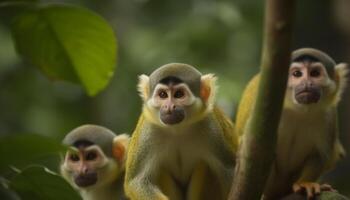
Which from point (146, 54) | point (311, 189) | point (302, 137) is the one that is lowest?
point (311, 189)

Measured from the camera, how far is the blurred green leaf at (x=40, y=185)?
1812 millimetres

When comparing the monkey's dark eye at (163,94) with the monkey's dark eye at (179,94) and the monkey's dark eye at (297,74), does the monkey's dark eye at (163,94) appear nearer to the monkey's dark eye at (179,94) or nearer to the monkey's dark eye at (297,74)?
the monkey's dark eye at (179,94)

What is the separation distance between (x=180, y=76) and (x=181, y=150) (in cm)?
52

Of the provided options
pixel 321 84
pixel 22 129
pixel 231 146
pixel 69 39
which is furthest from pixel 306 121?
pixel 22 129

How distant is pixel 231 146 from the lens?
4.94 meters

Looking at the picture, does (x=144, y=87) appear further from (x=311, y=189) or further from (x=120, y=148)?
(x=311, y=189)

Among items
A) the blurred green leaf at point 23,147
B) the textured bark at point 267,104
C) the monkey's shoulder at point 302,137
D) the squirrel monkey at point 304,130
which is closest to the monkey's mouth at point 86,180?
the squirrel monkey at point 304,130

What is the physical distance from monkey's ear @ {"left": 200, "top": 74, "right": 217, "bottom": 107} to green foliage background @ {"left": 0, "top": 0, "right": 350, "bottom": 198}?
4.49m

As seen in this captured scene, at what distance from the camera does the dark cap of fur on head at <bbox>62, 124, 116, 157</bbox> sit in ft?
18.7

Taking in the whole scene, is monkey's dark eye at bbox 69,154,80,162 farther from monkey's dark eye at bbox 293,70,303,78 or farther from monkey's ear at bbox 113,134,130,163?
monkey's dark eye at bbox 293,70,303,78

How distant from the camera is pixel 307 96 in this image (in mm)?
5020

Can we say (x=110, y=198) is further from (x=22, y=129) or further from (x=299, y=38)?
(x=299, y=38)

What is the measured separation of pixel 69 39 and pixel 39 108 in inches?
354

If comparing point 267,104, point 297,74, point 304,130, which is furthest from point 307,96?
point 267,104
